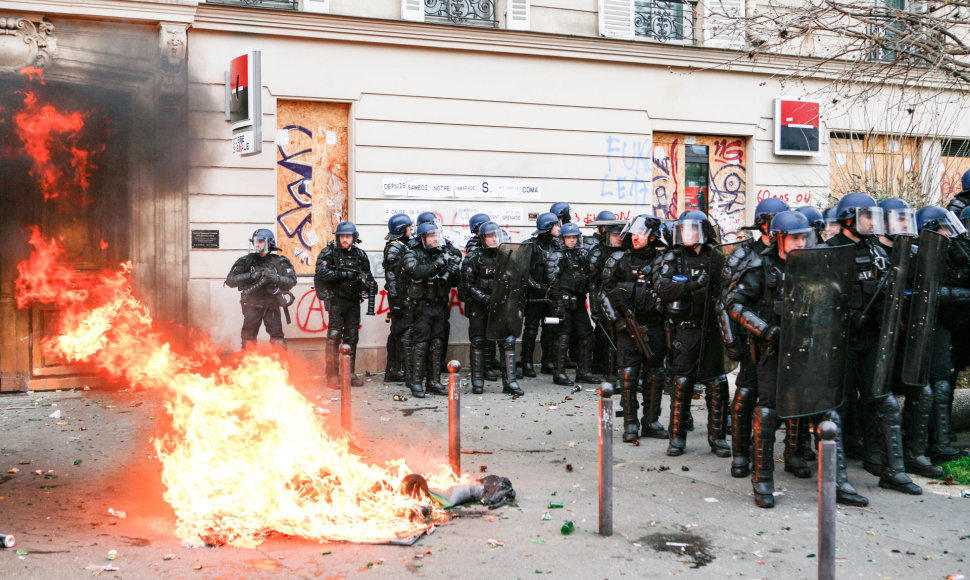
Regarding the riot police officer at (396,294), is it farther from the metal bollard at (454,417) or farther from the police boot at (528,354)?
the metal bollard at (454,417)

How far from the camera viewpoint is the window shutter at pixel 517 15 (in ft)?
43.9

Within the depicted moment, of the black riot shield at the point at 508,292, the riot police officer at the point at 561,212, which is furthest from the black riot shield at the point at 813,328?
the riot police officer at the point at 561,212

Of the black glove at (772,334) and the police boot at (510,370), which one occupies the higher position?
the black glove at (772,334)

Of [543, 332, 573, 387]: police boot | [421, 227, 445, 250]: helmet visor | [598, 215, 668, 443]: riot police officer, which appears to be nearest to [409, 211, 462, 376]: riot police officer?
[421, 227, 445, 250]: helmet visor

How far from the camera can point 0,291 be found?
1003cm

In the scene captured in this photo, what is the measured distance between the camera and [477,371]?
36.2 ft

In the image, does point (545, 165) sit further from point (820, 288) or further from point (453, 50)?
point (820, 288)

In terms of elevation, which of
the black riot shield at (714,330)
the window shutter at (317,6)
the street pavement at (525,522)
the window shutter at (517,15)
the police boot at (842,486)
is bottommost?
the street pavement at (525,522)

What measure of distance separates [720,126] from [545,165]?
333cm

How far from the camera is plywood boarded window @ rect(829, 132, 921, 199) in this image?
40.8 feet

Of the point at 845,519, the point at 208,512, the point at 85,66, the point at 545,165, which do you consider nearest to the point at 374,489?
Answer: the point at 208,512

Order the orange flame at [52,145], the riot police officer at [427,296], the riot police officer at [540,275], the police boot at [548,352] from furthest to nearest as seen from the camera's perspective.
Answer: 1. the police boot at [548,352]
2. the riot police officer at [540,275]
3. the riot police officer at [427,296]
4. the orange flame at [52,145]

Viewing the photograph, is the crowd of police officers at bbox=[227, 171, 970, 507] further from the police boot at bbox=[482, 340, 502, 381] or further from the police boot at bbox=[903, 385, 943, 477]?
the police boot at bbox=[482, 340, 502, 381]

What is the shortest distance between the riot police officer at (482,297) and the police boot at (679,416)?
3.31 meters
